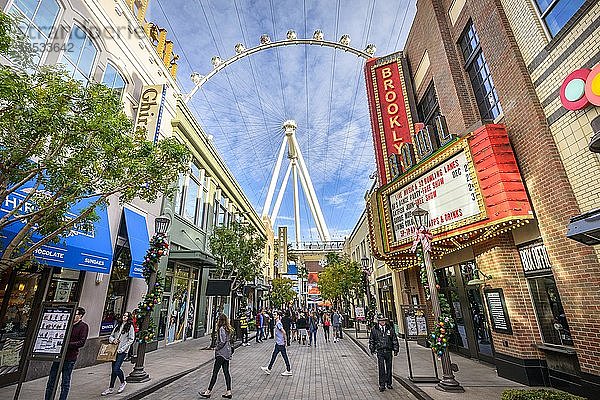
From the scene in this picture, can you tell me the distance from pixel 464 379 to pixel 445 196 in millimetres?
5823

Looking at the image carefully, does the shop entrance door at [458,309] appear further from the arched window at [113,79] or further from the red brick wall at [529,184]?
the arched window at [113,79]

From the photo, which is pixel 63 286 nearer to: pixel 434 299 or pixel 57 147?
pixel 57 147

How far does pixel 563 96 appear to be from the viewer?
7.52 metres

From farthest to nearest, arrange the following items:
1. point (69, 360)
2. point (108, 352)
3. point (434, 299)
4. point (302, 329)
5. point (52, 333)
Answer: point (302, 329), point (434, 299), point (108, 352), point (69, 360), point (52, 333)

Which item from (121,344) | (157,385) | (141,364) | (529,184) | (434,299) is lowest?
(157,385)

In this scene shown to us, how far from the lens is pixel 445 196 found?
10836 mm

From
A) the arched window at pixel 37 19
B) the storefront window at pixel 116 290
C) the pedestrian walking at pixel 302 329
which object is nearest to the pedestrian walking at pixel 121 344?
the storefront window at pixel 116 290

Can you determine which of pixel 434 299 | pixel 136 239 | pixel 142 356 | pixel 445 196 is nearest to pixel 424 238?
pixel 434 299

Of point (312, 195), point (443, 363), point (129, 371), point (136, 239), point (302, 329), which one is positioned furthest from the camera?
point (312, 195)

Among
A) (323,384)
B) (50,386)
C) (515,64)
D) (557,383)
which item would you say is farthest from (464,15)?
(50,386)

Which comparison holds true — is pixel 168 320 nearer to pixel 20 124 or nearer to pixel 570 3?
pixel 20 124

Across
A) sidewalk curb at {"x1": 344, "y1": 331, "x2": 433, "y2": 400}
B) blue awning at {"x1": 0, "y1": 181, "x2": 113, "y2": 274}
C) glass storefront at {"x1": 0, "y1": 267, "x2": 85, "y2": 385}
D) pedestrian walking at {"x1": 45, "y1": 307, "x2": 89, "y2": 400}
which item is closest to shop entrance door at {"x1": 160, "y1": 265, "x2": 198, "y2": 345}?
blue awning at {"x1": 0, "y1": 181, "x2": 113, "y2": 274}

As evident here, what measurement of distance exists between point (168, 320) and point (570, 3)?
2209 centimetres

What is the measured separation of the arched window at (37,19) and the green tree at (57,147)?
4530 mm
